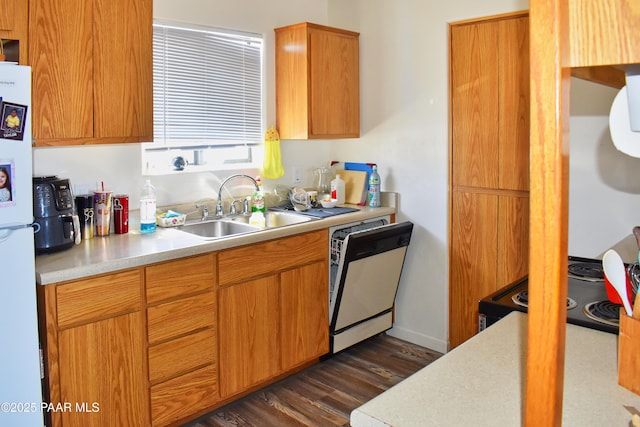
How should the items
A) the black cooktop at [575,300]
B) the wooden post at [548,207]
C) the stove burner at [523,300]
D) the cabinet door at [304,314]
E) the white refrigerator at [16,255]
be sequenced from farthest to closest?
the cabinet door at [304,314] < the white refrigerator at [16,255] < the stove burner at [523,300] < the black cooktop at [575,300] < the wooden post at [548,207]

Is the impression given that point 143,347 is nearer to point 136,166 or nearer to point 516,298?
point 136,166

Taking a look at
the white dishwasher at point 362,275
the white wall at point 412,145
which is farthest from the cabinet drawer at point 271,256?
the white wall at point 412,145

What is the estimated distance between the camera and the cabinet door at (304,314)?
10.3 feet

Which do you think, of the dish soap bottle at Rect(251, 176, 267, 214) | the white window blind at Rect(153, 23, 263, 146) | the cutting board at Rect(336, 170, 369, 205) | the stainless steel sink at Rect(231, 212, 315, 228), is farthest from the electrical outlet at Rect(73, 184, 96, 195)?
the cutting board at Rect(336, 170, 369, 205)

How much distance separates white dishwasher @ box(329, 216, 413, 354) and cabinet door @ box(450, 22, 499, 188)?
0.54m

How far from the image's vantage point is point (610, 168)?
290 cm

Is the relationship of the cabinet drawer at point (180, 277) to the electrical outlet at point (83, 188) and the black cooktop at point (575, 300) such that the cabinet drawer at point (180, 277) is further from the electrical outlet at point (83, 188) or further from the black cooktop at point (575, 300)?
the black cooktop at point (575, 300)

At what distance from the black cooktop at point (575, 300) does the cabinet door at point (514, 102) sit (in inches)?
48.8

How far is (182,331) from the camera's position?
2.64m

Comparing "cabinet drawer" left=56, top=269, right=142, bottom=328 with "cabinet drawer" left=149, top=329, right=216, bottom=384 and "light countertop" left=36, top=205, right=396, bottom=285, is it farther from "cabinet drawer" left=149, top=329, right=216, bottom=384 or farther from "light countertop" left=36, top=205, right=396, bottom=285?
"cabinet drawer" left=149, top=329, right=216, bottom=384

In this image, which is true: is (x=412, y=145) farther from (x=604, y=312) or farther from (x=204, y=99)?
(x=604, y=312)

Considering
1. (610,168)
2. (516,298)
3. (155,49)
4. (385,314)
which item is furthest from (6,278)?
(610,168)

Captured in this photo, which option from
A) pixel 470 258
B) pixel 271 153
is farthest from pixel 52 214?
pixel 470 258

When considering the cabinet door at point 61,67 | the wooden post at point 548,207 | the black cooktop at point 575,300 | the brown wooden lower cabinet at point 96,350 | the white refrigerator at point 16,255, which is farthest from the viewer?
the cabinet door at point 61,67
